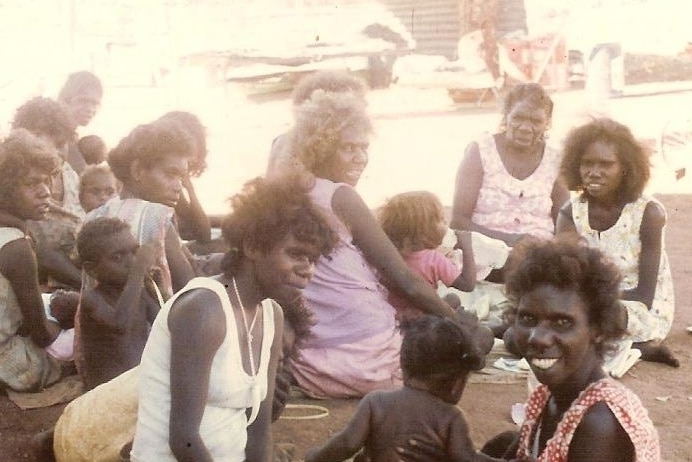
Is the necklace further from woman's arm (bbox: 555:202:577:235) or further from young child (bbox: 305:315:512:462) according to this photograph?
woman's arm (bbox: 555:202:577:235)

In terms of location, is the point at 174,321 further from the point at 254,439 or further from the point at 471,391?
the point at 471,391

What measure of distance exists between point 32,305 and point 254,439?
1944 millimetres

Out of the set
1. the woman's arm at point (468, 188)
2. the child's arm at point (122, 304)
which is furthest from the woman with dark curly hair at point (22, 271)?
the woman's arm at point (468, 188)

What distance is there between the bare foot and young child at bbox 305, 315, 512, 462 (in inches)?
104

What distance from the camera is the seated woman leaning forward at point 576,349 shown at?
254 centimetres

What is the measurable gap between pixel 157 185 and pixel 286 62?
11.6 metres

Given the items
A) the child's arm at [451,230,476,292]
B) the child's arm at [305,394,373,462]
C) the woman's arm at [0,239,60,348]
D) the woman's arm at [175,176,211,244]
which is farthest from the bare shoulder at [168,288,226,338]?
the woman's arm at [175,176,211,244]

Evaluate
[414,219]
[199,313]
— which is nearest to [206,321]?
[199,313]

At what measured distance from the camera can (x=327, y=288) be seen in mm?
4559

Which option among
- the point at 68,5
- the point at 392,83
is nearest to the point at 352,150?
the point at 68,5

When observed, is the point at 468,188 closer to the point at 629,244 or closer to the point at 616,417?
the point at 629,244

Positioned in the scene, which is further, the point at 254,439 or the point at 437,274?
the point at 437,274

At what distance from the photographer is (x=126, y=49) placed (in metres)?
14.9

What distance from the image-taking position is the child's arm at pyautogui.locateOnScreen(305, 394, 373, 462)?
3.18 metres
